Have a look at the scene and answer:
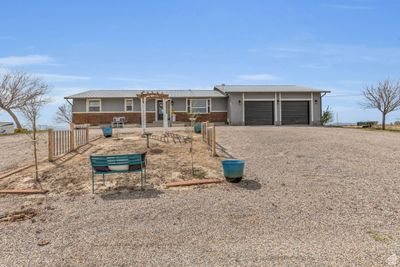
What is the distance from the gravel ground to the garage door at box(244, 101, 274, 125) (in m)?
18.5

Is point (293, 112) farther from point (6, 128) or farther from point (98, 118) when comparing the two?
point (6, 128)

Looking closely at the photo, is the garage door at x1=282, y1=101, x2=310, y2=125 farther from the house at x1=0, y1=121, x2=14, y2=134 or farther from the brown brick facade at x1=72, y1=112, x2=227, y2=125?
the house at x1=0, y1=121, x2=14, y2=134

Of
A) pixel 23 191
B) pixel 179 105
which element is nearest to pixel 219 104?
pixel 179 105

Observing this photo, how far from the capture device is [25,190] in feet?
24.5

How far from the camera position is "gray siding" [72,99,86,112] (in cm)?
2669

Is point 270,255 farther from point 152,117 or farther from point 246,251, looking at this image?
point 152,117

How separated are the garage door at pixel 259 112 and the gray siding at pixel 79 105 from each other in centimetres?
1398

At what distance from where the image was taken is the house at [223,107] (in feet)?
87.8

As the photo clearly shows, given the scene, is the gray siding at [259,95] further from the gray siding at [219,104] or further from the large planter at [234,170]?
the large planter at [234,170]

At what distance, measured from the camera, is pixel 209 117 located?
27625 millimetres

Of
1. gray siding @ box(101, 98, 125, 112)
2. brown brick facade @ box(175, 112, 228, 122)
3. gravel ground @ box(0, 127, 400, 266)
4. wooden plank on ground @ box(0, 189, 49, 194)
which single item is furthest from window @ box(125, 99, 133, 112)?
gravel ground @ box(0, 127, 400, 266)

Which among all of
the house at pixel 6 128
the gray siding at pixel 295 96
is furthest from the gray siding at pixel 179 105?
the house at pixel 6 128

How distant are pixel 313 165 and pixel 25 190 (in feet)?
26.1

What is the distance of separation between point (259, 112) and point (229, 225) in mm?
22942
